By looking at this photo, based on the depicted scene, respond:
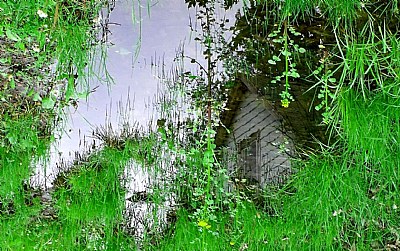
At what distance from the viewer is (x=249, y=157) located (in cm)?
158

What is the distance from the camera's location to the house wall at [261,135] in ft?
5.04

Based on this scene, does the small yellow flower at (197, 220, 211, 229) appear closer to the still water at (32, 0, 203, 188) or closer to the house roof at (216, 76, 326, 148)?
the house roof at (216, 76, 326, 148)

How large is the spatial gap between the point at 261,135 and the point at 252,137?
4 cm

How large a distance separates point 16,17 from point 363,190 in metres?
1.26

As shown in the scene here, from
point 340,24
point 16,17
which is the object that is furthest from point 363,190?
point 16,17

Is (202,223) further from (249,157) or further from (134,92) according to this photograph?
(134,92)

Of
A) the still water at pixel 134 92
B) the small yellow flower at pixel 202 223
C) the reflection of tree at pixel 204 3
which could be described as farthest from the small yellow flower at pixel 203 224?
the reflection of tree at pixel 204 3

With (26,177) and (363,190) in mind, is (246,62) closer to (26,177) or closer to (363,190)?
(363,190)

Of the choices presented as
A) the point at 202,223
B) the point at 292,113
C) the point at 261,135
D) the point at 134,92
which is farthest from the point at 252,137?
the point at 134,92

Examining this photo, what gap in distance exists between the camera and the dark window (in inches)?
61.8

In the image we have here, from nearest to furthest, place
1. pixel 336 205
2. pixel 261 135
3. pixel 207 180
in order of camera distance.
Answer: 1. pixel 336 205
2. pixel 207 180
3. pixel 261 135

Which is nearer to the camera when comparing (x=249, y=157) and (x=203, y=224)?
(x=203, y=224)

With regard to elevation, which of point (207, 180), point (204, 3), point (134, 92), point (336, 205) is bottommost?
point (336, 205)

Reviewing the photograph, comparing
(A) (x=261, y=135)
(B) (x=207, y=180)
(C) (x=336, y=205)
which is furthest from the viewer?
(A) (x=261, y=135)
